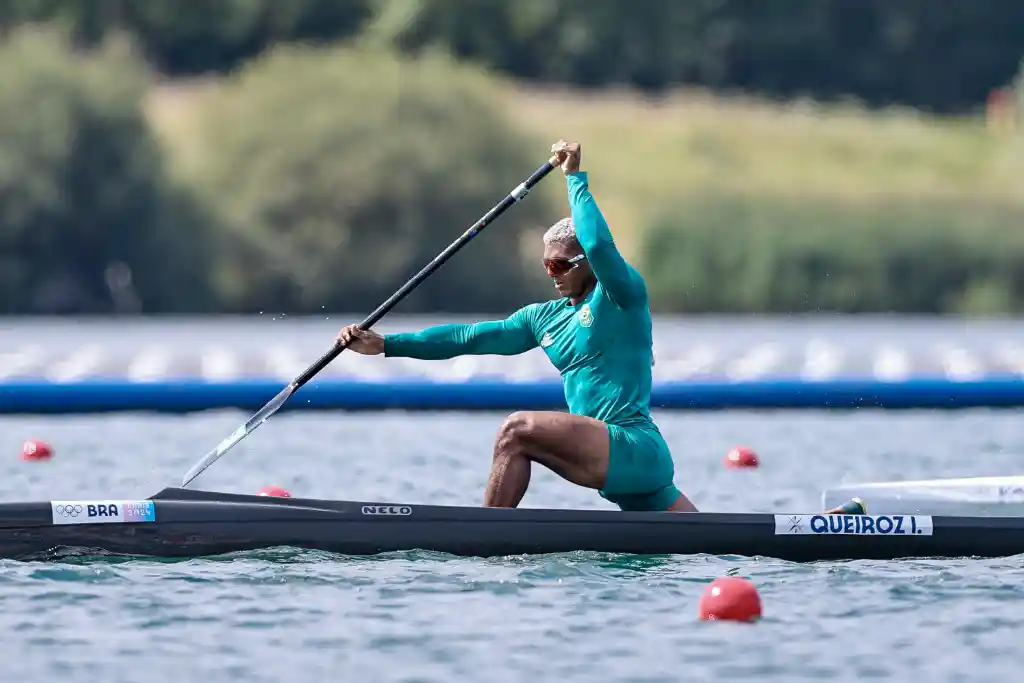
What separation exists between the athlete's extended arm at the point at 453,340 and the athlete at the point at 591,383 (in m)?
0.06

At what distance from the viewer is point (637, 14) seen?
2442 inches


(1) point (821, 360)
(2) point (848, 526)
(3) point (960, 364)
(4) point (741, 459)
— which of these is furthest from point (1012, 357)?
(2) point (848, 526)

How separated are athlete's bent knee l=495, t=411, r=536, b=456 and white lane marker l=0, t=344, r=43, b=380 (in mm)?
10977

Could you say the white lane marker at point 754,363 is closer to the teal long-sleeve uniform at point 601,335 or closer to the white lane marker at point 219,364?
the white lane marker at point 219,364

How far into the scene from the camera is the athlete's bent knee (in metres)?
7.59

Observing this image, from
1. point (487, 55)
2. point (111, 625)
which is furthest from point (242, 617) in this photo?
point (487, 55)

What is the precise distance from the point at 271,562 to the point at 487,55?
54.9 m

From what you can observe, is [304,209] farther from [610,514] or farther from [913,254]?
[610,514]

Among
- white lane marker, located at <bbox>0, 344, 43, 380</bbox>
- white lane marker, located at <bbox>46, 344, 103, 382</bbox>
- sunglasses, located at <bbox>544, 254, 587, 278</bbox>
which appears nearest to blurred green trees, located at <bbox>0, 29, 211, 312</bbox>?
white lane marker, located at <bbox>0, 344, 43, 380</bbox>

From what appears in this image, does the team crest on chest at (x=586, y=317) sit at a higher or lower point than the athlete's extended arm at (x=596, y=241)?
lower

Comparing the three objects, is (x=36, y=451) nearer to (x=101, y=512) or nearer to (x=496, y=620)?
(x=101, y=512)

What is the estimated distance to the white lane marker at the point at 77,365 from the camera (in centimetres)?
1807

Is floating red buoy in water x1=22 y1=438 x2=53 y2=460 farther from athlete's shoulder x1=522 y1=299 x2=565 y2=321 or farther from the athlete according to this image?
athlete's shoulder x1=522 y1=299 x2=565 y2=321

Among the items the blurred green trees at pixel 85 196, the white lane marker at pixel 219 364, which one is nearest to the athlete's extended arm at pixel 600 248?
the white lane marker at pixel 219 364
